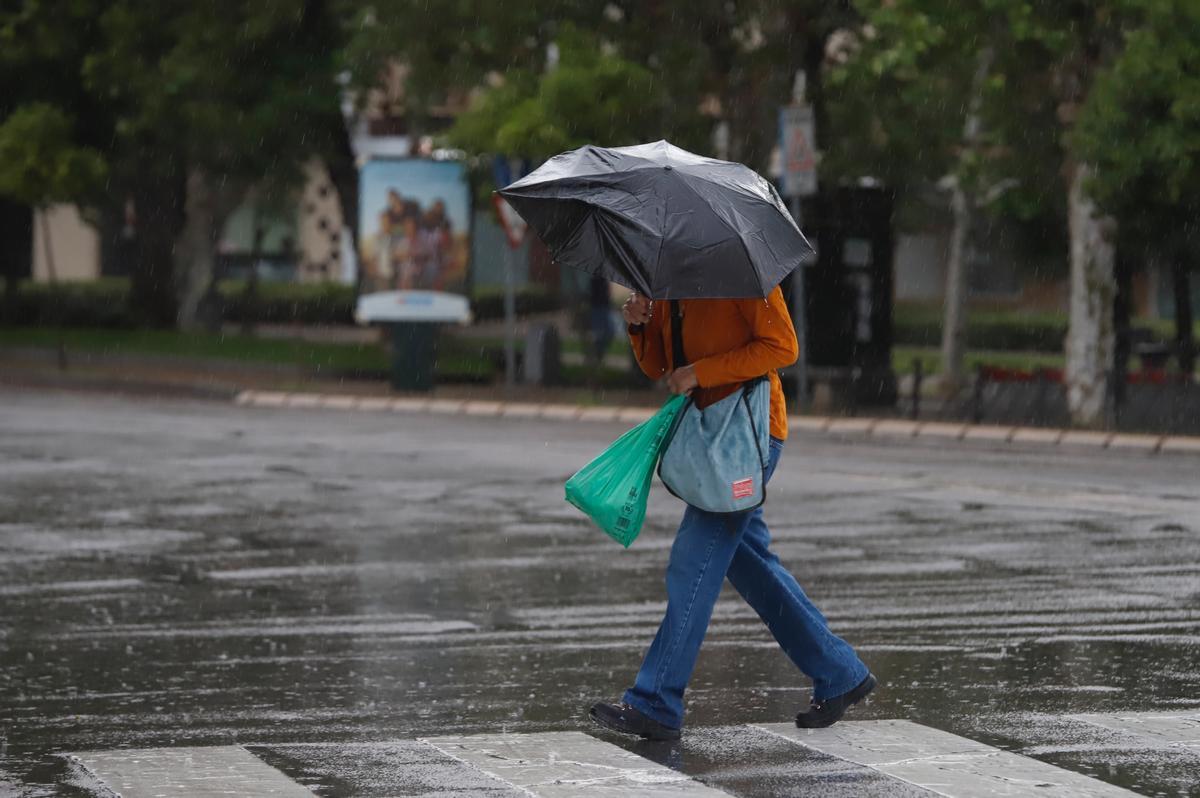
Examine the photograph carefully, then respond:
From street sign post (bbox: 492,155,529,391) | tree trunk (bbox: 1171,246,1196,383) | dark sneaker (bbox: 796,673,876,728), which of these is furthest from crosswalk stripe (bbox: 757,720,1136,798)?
street sign post (bbox: 492,155,529,391)

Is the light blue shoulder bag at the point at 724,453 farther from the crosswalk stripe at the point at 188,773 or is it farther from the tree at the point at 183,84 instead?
the tree at the point at 183,84

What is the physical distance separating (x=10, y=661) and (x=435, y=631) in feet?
5.84

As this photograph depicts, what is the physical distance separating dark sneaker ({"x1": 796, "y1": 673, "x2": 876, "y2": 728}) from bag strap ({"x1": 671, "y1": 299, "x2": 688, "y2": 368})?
1.15 meters

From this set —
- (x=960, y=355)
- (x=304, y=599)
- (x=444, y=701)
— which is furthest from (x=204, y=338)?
(x=444, y=701)

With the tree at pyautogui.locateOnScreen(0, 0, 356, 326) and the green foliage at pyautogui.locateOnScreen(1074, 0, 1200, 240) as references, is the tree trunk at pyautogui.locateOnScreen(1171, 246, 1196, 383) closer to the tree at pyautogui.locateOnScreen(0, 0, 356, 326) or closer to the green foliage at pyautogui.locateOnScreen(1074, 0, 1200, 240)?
the green foliage at pyautogui.locateOnScreen(1074, 0, 1200, 240)

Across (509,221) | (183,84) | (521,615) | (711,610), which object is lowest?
(521,615)

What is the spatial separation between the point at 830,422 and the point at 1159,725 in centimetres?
1507

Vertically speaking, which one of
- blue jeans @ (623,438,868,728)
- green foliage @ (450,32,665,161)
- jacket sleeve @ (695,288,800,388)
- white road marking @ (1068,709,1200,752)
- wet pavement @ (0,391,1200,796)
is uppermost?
green foliage @ (450,32,665,161)

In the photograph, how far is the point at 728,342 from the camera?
23.3 ft

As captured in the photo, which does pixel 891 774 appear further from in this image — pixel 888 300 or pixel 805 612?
pixel 888 300

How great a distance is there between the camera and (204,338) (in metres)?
34.7

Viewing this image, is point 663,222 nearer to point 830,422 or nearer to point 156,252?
point 830,422

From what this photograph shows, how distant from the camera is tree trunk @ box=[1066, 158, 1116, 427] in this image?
23016 millimetres

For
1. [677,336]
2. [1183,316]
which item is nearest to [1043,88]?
[1183,316]
